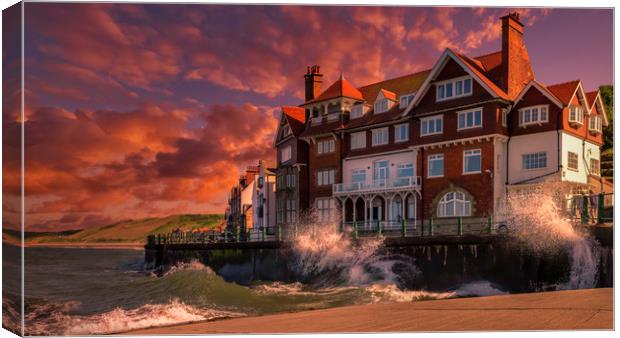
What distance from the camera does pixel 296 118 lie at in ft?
69.7

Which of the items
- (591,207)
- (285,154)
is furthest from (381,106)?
(591,207)

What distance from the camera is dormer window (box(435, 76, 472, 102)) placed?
23234 millimetres

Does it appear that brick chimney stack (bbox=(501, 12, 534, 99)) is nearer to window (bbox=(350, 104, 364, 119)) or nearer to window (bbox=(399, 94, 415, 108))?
window (bbox=(399, 94, 415, 108))

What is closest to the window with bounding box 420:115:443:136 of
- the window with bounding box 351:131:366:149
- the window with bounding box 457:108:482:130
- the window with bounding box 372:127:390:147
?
the window with bounding box 457:108:482:130

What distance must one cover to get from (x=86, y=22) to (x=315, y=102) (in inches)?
287

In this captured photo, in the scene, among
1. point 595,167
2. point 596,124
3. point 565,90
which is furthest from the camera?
point 565,90

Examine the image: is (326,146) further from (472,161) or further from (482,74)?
(482,74)

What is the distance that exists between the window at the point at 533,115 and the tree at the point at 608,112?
2406mm

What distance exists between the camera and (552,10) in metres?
18.1

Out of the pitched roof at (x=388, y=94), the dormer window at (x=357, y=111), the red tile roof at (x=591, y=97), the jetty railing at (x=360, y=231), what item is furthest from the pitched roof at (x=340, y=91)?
the red tile roof at (x=591, y=97)

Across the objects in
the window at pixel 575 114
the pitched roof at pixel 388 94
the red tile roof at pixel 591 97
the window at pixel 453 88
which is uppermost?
the window at pixel 453 88

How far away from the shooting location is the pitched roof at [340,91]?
804 inches

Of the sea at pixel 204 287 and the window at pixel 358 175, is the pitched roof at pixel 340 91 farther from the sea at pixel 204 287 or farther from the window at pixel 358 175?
the sea at pixel 204 287

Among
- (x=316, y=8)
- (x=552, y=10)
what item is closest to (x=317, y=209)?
(x=316, y=8)
